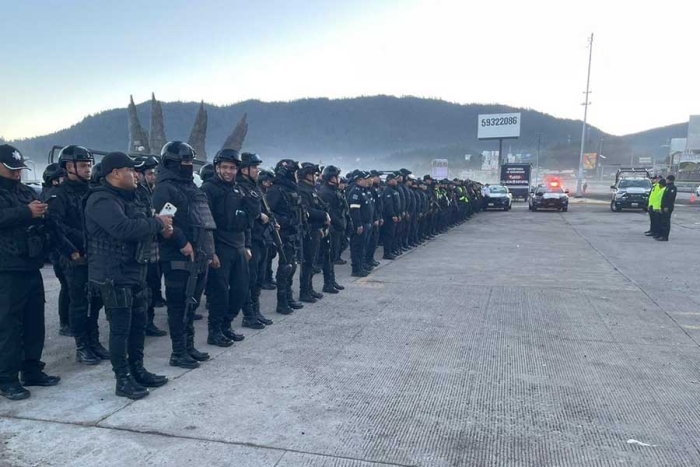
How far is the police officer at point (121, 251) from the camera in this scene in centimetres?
344

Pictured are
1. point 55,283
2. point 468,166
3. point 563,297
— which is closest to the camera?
point 563,297

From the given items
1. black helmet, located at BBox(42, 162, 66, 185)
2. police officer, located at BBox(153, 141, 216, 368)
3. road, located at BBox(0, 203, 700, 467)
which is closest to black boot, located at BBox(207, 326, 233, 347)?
road, located at BBox(0, 203, 700, 467)

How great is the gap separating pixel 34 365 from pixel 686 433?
4880 millimetres

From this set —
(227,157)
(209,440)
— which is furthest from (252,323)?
(209,440)

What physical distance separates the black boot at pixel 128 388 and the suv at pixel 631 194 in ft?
82.0

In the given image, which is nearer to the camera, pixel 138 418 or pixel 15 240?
pixel 138 418

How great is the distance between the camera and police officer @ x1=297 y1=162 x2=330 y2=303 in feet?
21.2

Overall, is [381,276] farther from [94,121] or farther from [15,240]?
[94,121]

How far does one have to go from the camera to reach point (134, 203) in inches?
145

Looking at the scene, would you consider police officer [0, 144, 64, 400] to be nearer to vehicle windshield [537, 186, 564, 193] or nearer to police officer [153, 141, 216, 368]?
police officer [153, 141, 216, 368]

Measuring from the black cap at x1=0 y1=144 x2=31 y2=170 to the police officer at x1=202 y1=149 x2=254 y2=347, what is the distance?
153 cm

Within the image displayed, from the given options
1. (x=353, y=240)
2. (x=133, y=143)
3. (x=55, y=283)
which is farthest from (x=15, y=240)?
(x=133, y=143)

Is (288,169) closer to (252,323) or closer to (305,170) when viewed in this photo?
(305,170)

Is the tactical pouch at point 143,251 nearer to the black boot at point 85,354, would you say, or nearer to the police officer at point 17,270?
the police officer at point 17,270
